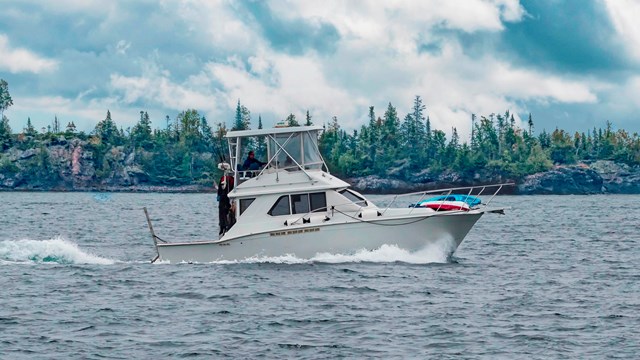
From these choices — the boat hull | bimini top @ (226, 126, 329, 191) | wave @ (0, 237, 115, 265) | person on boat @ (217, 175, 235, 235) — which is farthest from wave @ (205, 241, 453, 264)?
wave @ (0, 237, 115, 265)

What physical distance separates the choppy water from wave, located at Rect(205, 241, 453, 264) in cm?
5

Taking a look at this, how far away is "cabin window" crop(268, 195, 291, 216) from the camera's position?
33406mm

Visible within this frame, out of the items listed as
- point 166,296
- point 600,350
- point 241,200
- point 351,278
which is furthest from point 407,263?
point 600,350

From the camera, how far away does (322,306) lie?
26609 mm

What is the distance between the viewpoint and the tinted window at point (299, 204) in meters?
33.4

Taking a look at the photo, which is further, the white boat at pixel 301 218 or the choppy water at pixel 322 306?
the white boat at pixel 301 218

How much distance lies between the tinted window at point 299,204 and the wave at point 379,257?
156cm

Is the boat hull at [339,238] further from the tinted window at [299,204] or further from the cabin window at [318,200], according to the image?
the cabin window at [318,200]

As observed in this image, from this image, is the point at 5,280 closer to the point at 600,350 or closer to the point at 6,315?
the point at 6,315

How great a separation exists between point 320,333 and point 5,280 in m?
12.9

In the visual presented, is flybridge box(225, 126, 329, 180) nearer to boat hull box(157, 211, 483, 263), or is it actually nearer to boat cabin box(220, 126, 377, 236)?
boat cabin box(220, 126, 377, 236)

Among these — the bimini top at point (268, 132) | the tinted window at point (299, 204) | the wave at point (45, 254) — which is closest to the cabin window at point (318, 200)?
the tinted window at point (299, 204)

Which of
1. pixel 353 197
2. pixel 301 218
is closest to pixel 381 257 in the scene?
pixel 353 197

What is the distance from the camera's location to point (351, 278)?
30.8m
